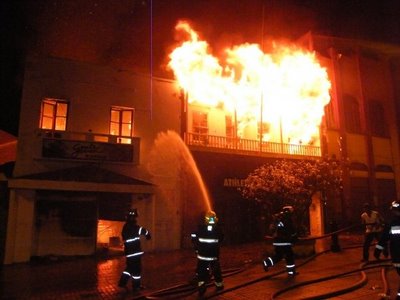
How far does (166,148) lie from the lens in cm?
1823

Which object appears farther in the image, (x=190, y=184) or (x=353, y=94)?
(x=353, y=94)

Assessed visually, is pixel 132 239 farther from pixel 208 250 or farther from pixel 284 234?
pixel 284 234

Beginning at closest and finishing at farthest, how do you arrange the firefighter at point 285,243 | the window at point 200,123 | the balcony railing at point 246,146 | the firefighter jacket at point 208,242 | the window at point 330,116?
1. the firefighter jacket at point 208,242
2. the firefighter at point 285,243
3. the balcony railing at point 246,146
4. the window at point 200,123
5. the window at point 330,116

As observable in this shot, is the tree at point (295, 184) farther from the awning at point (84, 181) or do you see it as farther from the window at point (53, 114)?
the window at point (53, 114)

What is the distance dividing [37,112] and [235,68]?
38.1 ft

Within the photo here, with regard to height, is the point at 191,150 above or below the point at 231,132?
below

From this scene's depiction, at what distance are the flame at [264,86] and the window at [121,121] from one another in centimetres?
391

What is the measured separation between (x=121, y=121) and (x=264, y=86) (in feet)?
31.3

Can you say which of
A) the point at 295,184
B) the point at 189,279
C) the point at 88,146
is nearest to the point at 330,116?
the point at 295,184

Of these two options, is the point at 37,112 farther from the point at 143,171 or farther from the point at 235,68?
the point at 235,68

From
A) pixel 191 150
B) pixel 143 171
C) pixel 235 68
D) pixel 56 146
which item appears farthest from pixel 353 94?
pixel 56 146

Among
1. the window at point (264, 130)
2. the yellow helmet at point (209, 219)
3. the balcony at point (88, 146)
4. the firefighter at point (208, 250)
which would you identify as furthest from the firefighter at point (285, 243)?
the window at point (264, 130)

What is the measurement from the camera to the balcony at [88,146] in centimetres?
1582

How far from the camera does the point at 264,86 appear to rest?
22656 mm
